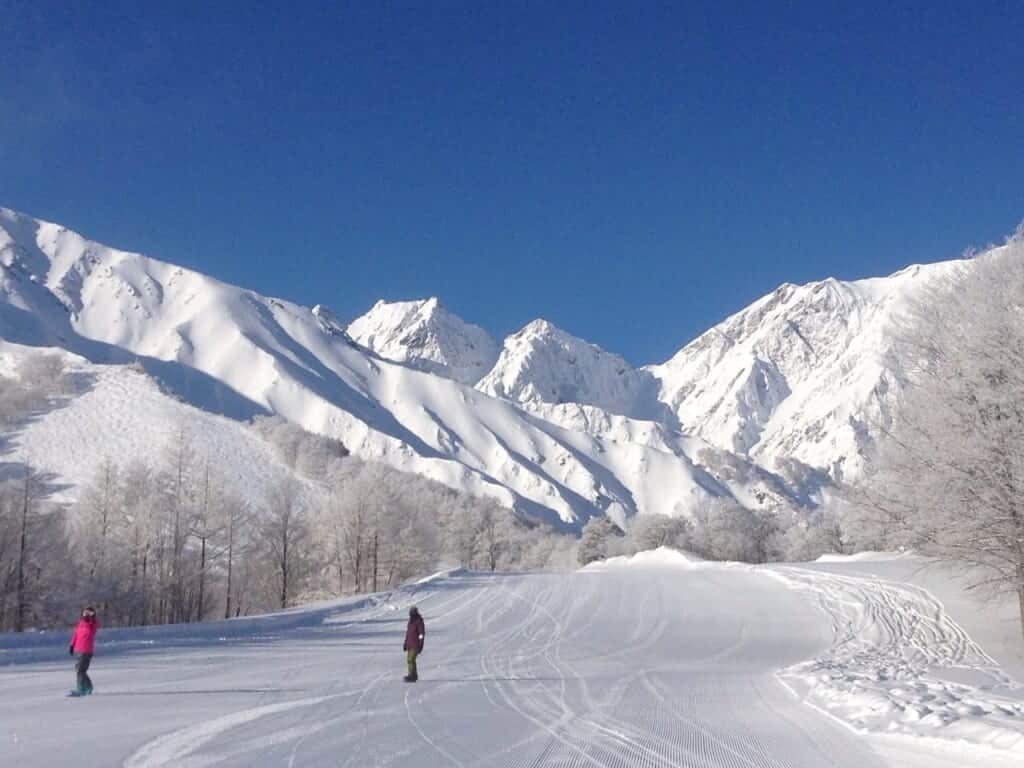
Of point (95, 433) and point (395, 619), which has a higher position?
point (95, 433)

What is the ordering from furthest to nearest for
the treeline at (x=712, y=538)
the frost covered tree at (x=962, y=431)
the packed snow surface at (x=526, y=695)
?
the treeline at (x=712, y=538)
the frost covered tree at (x=962, y=431)
the packed snow surface at (x=526, y=695)

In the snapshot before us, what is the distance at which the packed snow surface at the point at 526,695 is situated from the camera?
38.5 feet

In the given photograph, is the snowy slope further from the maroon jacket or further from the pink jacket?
the pink jacket

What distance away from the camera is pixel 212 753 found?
1167 centimetres

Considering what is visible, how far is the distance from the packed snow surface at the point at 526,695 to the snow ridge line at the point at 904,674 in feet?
0.23

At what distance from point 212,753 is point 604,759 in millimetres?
4982

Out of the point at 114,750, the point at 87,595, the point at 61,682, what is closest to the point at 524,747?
the point at 114,750

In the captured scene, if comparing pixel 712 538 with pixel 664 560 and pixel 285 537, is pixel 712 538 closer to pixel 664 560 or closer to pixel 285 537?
pixel 664 560

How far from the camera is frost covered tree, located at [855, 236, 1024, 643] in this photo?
23531 mm

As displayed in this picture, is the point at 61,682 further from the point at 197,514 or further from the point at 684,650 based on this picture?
the point at 197,514

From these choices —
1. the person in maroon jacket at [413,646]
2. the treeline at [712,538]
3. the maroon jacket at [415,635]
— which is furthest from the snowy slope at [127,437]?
the person in maroon jacket at [413,646]

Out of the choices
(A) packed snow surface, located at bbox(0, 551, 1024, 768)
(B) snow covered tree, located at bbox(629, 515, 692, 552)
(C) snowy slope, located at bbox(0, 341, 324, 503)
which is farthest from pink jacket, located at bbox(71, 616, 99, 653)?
(B) snow covered tree, located at bbox(629, 515, 692, 552)

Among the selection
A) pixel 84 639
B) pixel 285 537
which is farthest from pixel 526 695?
pixel 285 537

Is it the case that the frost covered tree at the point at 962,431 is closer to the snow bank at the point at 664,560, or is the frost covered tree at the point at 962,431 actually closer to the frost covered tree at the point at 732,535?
the snow bank at the point at 664,560
